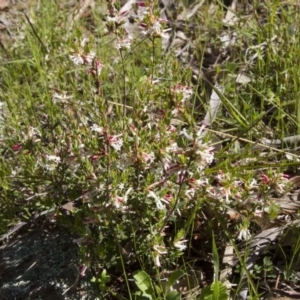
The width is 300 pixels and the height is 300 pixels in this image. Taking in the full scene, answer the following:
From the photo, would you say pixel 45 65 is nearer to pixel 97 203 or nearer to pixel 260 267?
pixel 97 203

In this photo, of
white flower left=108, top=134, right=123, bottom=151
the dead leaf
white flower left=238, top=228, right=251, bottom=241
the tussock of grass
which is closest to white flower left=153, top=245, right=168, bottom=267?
the tussock of grass

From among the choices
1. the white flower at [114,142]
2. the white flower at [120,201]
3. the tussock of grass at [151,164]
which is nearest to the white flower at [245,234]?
the tussock of grass at [151,164]

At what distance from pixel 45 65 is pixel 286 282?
1.97 meters

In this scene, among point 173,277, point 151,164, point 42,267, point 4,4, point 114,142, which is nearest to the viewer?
point 114,142

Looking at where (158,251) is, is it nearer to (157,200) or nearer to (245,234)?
(157,200)

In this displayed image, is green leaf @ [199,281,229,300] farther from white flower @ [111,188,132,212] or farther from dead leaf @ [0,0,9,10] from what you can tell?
dead leaf @ [0,0,9,10]

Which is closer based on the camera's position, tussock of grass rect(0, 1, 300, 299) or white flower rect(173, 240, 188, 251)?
tussock of grass rect(0, 1, 300, 299)

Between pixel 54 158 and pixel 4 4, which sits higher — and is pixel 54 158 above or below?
below

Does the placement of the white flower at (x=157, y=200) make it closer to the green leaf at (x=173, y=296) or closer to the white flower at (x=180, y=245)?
the white flower at (x=180, y=245)

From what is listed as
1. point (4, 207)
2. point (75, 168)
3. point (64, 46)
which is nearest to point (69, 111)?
point (75, 168)

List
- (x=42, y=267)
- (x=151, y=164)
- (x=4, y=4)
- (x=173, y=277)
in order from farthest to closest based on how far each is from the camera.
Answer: (x=4, y=4) < (x=42, y=267) < (x=173, y=277) < (x=151, y=164)

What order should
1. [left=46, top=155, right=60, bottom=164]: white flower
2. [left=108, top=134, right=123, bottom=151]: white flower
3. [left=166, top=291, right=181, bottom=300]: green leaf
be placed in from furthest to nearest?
[left=46, top=155, right=60, bottom=164]: white flower, [left=166, top=291, right=181, bottom=300]: green leaf, [left=108, top=134, right=123, bottom=151]: white flower

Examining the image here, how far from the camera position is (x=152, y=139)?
2.54 m

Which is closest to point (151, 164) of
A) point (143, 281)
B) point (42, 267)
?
point (143, 281)
